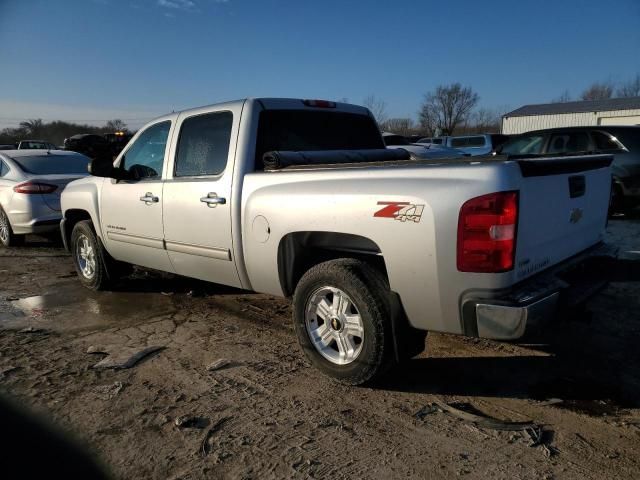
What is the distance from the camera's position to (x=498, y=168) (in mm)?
2547

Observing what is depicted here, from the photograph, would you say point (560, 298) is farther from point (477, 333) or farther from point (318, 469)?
point (318, 469)

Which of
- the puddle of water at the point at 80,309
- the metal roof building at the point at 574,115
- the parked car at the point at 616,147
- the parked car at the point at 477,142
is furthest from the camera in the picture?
the metal roof building at the point at 574,115

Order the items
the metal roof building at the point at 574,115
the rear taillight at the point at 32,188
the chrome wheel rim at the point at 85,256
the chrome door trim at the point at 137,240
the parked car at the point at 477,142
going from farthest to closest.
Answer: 1. the metal roof building at the point at 574,115
2. the parked car at the point at 477,142
3. the rear taillight at the point at 32,188
4. the chrome wheel rim at the point at 85,256
5. the chrome door trim at the point at 137,240

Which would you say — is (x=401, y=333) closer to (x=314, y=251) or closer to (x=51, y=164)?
(x=314, y=251)

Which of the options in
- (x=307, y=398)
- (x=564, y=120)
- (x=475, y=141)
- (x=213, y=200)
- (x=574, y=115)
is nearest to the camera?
(x=307, y=398)

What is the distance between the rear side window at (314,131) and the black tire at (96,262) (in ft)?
8.88

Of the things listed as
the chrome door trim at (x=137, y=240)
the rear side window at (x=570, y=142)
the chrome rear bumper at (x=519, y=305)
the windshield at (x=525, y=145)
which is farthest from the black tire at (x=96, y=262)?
the rear side window at (x=570, y=142)

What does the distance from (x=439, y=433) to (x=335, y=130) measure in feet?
9.35

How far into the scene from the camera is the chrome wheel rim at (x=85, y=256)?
579cm

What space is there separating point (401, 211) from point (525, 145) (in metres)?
8.79

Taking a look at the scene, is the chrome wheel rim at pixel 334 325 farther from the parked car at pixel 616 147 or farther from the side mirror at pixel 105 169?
the parked car at pixel 616 147

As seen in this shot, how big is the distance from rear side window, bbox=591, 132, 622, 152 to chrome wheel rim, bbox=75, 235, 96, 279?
28.6ft

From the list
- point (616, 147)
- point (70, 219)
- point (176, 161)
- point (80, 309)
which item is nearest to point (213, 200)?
point (176, 161)

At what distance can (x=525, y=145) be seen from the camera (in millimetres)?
10477
